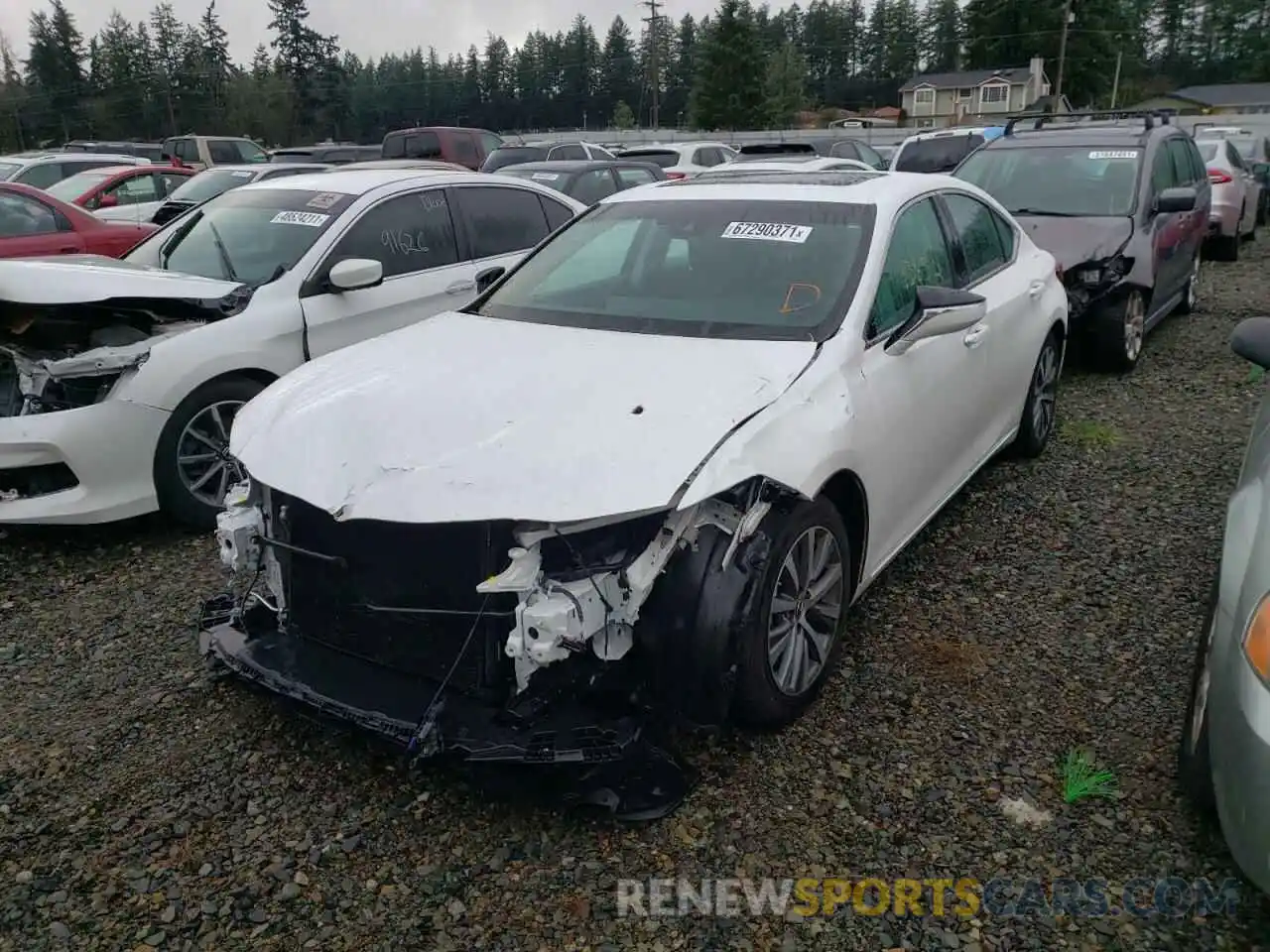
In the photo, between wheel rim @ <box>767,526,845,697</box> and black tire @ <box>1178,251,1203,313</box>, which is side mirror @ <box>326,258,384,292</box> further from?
black tire @ <box>1178,251,1203,313</box>

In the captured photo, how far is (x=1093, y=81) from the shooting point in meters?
68.6

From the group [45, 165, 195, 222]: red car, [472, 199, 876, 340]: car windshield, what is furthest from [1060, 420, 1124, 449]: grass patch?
[45, 165, 195, 222]: red car

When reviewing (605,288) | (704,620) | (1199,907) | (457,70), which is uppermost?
(457,70)

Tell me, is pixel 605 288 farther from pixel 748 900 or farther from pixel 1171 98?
pixel 1171 98

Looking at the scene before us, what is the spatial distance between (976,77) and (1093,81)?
8.73 metres

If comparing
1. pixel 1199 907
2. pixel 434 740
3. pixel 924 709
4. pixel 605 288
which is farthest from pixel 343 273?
pixel 1199 907

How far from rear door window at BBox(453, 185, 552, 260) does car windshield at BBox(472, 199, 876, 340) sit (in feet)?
6.30

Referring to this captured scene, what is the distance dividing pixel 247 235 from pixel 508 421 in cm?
354

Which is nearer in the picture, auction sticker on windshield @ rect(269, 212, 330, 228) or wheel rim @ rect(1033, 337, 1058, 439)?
wheel rim @ rect(1033, 337, 1058, 439)

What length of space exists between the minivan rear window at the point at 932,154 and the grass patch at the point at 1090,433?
951 cm

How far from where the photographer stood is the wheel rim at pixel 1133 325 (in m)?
6.97

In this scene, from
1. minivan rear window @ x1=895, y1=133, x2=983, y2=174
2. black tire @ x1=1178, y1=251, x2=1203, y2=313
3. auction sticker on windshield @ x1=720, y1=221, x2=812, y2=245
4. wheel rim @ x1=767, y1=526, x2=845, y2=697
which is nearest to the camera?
wheel rim @ x1=767, y1=526, x2=845, y2=697

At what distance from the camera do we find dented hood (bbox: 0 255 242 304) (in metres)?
4.43
